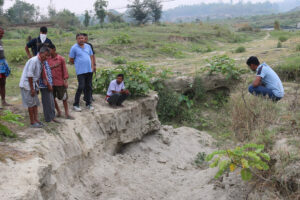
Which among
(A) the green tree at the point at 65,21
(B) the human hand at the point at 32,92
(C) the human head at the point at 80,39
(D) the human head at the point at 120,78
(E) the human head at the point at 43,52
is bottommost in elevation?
(D) the human head at the point at 120,78

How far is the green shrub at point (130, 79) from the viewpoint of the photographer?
784 cm

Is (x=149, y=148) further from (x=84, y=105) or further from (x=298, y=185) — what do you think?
(x=298, y=185)

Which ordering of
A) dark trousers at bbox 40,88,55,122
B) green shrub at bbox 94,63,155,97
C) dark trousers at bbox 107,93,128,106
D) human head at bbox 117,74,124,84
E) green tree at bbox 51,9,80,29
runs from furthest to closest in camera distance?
green tree at bbox 51,9,80,29, green shrub at bbox 94,63,155,97, human head at bbox 117,74,124,84, dark trousers at bbox 107,93,128,106, dark trousers at bbox 40,88,55,122

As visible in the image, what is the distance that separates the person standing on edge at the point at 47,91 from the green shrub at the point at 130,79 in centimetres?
251

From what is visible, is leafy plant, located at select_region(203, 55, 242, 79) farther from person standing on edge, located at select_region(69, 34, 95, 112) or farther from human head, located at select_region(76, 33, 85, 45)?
human head, located at select_region(76, 33, 85, 45)

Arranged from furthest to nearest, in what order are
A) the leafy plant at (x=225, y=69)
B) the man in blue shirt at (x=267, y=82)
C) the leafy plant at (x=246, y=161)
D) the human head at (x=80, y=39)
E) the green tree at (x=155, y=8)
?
the green tree at (x=155, y=8) < the leafy plant at (x=225, y=69) < the man in blue shirt at (x=267, y=82) < the human head at (x=80, y=39) < the leafy plant at (x=246, y=161)

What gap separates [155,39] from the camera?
2016 centimetres

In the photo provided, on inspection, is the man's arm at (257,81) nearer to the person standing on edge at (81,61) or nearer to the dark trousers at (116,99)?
the dark trousers at (116,99)

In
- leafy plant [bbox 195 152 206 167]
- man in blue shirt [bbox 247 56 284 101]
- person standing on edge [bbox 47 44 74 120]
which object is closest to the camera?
person standing on edge [bbox 47 44 74 120]

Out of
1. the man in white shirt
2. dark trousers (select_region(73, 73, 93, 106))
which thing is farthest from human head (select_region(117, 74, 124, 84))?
dark trousers (select_region(73, 73, 93, 106))

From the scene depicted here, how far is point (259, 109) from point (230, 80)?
501 centimetres

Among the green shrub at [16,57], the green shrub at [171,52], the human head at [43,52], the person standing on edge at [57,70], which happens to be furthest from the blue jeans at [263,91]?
the green shrub at [171,52]

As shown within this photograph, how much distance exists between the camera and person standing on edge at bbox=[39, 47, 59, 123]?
5.24 m

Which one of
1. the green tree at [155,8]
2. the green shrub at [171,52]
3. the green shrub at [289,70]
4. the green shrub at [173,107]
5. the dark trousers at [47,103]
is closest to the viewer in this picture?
the dark trousers at [47,103]
